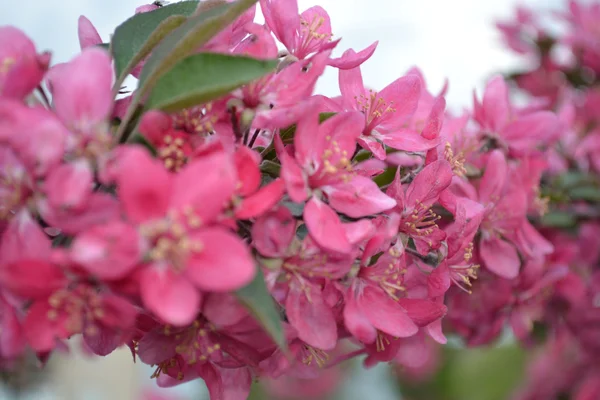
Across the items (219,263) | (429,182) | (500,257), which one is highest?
(219,263)

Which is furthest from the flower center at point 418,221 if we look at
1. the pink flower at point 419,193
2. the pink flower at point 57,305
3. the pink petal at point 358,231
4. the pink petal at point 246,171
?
the pink flower at point 57,305

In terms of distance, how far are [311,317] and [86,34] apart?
0.37 metres

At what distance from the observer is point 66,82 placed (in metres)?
0.56

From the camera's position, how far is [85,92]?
56 cm

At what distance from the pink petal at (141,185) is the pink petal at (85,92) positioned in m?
0.08

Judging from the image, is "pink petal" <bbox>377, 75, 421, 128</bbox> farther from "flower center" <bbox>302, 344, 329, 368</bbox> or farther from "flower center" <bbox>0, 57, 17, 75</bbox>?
"flower center" <bbox>0, 57, 17, 75</bbox>

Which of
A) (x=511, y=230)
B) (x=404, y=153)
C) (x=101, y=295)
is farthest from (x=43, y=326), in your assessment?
(x=511, y=230)

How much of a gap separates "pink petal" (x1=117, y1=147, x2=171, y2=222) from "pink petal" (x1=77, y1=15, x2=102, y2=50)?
28 centimetres

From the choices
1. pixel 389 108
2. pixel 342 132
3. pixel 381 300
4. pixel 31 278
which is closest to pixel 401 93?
pixel 389 108

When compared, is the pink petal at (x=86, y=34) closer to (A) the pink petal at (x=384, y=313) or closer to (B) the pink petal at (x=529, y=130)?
(A) the pink petal at (x=384, y=313)

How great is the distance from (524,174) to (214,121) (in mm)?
515

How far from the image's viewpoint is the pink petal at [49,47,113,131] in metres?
0.56

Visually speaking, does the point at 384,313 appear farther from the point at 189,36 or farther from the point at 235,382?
the point at 189,36

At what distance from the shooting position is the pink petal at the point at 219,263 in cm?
50
